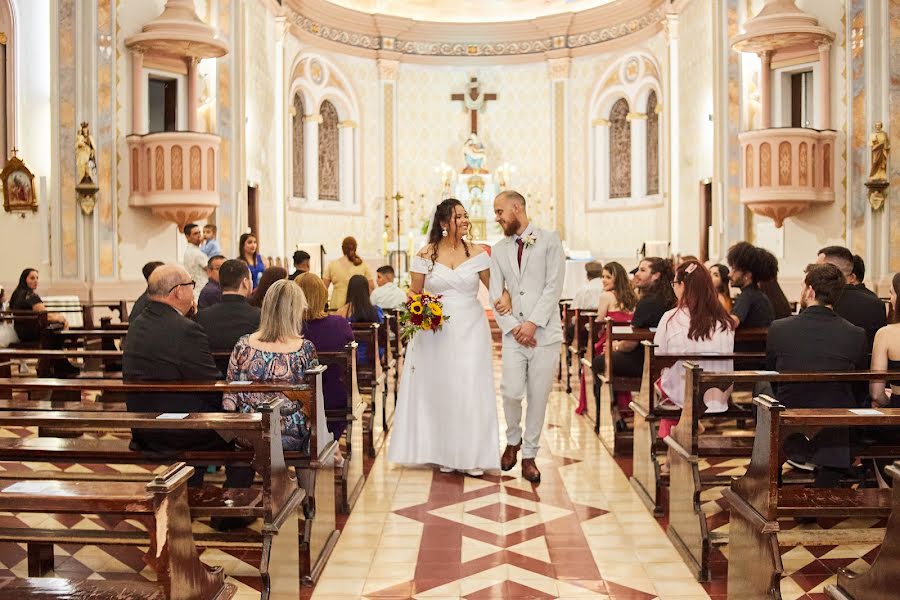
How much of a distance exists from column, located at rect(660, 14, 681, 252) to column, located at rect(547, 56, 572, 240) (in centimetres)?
327

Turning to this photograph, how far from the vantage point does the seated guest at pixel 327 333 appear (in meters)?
5.92

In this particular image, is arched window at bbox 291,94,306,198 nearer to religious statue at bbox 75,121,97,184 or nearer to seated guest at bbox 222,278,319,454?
religious statue at bbox 75,121,97,184

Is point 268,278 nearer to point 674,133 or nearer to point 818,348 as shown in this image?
point 818,348

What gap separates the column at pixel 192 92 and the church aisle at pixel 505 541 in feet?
26.2

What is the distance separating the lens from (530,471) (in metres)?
6.09

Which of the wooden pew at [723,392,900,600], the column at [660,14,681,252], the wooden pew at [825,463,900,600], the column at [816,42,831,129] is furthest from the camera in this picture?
the column at [660,14,681,252]

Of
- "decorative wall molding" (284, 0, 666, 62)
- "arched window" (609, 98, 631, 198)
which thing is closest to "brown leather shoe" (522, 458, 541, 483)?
"decorative wall molding" (284, 0, 666, 62)

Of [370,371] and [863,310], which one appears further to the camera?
A: [370,371]

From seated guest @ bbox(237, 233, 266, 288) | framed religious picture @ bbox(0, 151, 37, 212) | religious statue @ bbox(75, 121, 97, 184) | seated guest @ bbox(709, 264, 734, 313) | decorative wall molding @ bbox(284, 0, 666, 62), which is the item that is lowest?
seated guest @ bbox(709, 264, 734, 313)

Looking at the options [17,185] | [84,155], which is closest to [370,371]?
[84,155]

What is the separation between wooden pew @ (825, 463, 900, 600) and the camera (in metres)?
2.51

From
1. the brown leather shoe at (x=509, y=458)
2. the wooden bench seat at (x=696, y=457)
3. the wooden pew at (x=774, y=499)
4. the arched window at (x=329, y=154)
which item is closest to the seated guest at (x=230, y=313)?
the brown leather shoe at (x=509, y=458)

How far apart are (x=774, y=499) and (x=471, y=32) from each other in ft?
62.5

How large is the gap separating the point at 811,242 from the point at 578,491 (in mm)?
7778
